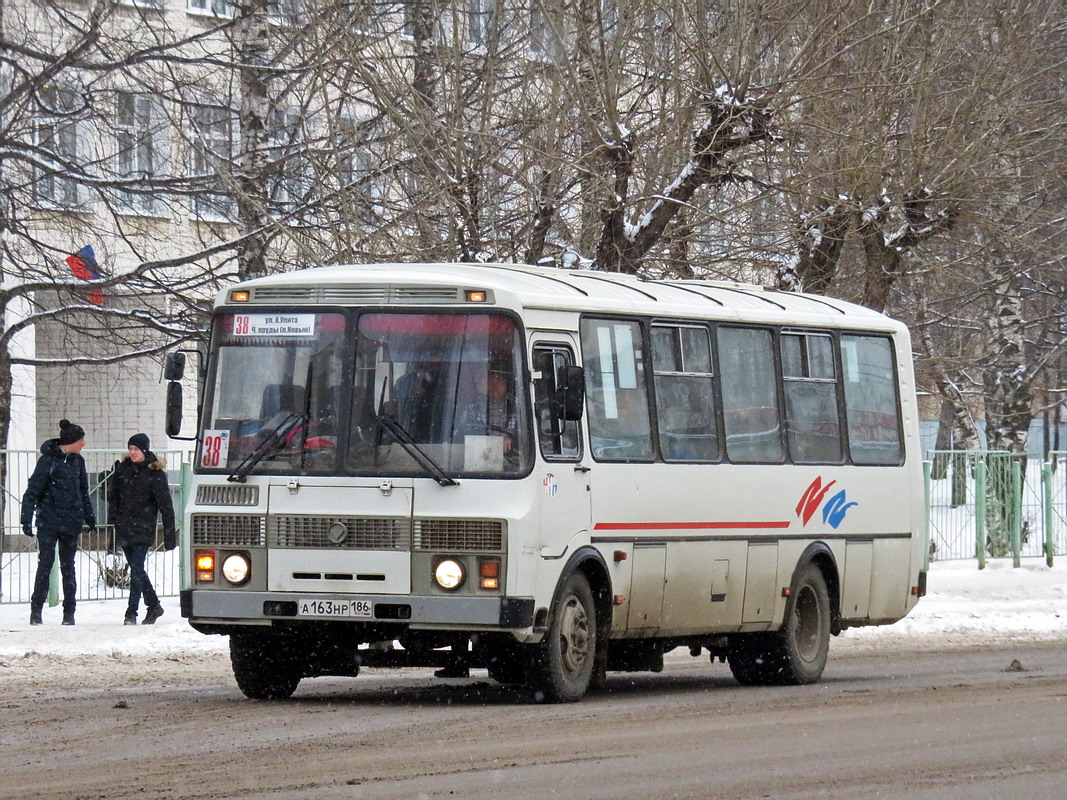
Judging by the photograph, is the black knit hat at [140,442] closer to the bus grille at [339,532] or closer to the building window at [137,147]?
the building window at [137,147]

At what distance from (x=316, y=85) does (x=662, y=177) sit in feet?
12.5

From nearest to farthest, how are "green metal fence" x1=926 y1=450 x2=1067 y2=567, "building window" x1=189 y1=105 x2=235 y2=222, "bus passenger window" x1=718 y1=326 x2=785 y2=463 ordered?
"bus passenger window" x1=718 y1=326 x2=785 y2=463
"building window" x1=189 y1=105 x2=235 y2=222
"green metal fence" x1=926 y1=450 x2=1067 y2=567

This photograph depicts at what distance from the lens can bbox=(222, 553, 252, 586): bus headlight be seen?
39.7 feet

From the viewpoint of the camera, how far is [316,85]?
21156 millimetres

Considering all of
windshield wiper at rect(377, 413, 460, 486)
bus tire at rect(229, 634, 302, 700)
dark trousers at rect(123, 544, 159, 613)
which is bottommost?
bus tire at rect(229, 634, 302, 700)

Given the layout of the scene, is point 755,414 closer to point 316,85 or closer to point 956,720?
point 956,720

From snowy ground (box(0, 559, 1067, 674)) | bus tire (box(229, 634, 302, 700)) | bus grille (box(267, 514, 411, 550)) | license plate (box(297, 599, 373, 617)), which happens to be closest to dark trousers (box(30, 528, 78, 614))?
snowy ground (box(0, 559, 1067, 674))

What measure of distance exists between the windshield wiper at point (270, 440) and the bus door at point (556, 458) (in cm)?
142

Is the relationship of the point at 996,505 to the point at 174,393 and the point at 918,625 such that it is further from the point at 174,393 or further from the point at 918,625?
the point at 174,393

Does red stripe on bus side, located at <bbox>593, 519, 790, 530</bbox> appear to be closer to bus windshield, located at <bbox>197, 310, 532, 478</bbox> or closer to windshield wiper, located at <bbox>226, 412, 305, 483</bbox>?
bus windshield, located at <bbox>197, 310, 532, 478</bbox>

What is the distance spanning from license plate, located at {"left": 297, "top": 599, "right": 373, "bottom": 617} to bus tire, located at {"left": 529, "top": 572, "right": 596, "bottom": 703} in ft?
3.45

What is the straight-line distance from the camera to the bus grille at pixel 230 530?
476 inches

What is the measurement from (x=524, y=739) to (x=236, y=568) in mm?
2600

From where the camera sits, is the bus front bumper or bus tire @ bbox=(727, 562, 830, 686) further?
bus tire @ bbox=(727, 562, 830, 686)
